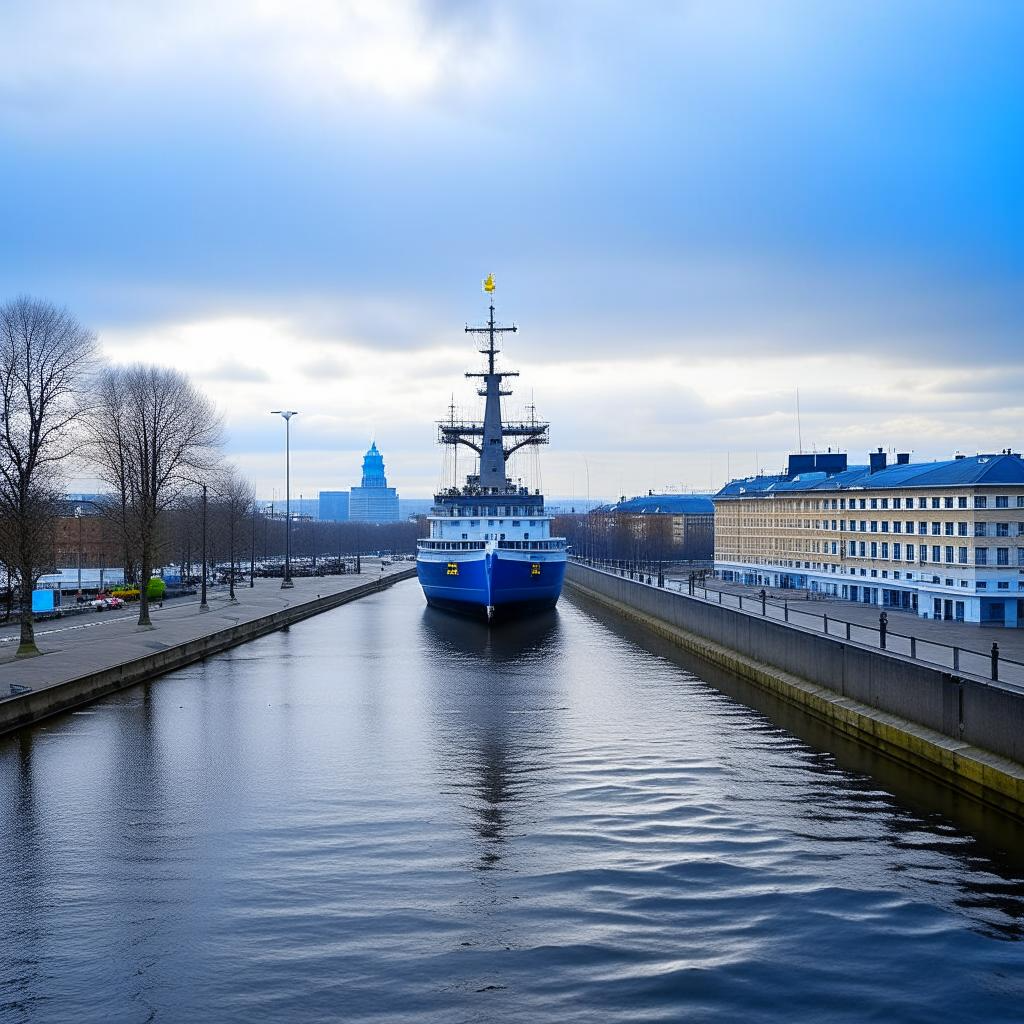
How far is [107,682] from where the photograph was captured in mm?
32938

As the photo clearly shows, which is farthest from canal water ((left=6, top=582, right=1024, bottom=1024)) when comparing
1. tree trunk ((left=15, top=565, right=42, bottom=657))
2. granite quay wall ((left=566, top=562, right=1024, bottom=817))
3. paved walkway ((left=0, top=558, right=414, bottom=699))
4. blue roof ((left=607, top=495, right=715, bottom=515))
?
blue roof ((left=607, top=495, right=715, bottom=515))

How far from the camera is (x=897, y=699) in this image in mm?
24469

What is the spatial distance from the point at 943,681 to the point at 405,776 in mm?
11257

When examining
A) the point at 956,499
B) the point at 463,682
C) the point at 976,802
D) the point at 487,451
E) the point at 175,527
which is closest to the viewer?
the point at 976,802

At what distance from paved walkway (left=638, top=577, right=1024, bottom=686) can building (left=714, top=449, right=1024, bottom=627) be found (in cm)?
323

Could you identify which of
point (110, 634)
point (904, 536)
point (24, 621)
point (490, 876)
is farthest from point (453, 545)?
point (490, 876)

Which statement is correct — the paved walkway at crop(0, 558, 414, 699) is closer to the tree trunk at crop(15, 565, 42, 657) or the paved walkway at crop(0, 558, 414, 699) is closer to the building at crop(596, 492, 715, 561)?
the tree trunk at crop(15, 565, 42, 657)

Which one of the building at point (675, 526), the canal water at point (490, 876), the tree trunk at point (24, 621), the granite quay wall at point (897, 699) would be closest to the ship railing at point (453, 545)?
the granite quay wall at point (897, 699)

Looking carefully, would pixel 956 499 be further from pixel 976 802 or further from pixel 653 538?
pixel 653 538

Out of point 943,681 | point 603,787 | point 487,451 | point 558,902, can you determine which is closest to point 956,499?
point 487,451

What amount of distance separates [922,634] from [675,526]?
147m

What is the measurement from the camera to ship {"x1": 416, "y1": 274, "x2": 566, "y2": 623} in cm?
6094

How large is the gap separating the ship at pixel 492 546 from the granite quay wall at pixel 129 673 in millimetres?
9195

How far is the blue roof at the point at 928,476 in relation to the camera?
186 feet
